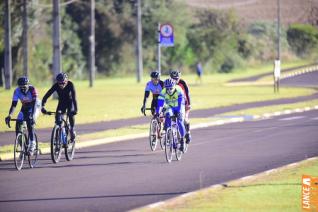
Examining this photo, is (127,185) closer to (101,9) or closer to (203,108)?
(203,108)

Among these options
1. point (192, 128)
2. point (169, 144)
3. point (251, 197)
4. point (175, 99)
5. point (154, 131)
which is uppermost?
point (175, 99)

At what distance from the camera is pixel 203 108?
4466 cm

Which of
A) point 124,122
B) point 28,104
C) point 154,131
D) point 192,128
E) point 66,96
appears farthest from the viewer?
point 124,122

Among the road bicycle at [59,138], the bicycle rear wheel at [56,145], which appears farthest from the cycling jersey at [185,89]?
the bicycle rear wheel at [56,145]

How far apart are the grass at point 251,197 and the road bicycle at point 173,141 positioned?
3.65 metres

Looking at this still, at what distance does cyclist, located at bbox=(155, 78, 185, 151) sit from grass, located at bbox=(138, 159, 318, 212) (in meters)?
4.12

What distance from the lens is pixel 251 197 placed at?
14781 millimetres

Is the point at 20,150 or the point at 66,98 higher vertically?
the point at 66,98

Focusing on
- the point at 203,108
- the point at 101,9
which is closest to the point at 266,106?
the point at 203,108

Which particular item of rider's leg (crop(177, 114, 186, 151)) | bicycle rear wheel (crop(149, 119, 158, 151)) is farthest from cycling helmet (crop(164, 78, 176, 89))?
bicycle rear wheel (crop(149, 119, 158, 151))

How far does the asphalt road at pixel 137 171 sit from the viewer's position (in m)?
15.0

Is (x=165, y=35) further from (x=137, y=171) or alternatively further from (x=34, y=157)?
(x=137, y=171)

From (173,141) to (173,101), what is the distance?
912 mm

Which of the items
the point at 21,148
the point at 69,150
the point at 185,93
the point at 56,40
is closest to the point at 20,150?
the point at 21,148
